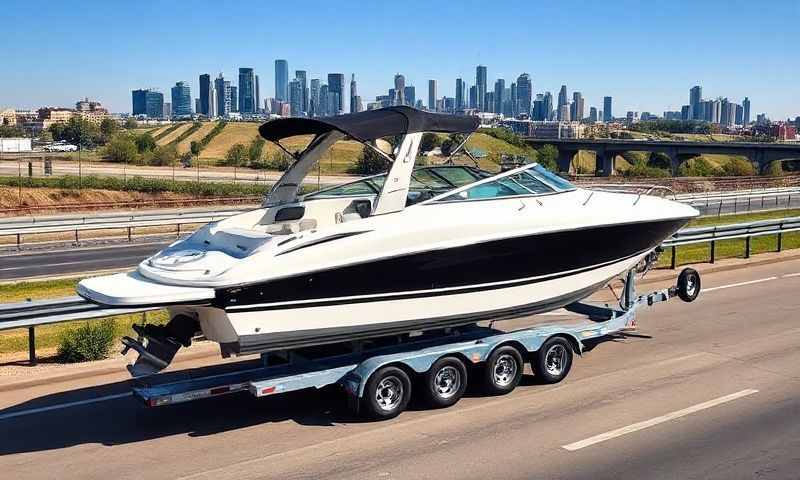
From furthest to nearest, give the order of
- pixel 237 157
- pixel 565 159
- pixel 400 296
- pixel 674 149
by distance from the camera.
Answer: pixel 565 159 → pixel 674 149 → pixel 237 157 → pixel 400 296

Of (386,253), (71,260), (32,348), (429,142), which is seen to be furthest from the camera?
(71,260)

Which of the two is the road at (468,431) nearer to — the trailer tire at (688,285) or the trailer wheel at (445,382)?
the trailer wheel at (445,382)

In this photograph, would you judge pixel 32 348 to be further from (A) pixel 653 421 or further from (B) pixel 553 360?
(A) pixel 653 421

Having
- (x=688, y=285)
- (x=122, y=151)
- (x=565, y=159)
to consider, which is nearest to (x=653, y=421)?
(x=688, y=285)

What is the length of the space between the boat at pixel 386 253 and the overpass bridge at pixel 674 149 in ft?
268

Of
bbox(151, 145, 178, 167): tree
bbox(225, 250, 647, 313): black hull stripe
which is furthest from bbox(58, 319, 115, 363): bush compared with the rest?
bbox(151, 145, 178, 167): tree

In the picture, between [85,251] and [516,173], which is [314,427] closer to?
[516,173]

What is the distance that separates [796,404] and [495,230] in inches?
154

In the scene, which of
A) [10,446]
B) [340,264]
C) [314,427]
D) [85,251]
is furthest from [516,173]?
[85,251]

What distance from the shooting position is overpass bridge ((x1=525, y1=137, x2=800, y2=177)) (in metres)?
87.8

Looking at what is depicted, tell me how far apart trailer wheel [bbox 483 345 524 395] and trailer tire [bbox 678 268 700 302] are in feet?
12.5

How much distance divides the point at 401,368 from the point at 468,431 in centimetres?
97

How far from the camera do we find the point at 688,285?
42.1 feet

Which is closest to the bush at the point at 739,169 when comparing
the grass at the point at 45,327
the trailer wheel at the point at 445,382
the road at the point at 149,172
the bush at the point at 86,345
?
the road at the point at 149,172
